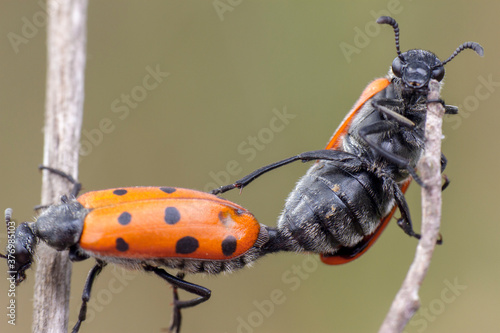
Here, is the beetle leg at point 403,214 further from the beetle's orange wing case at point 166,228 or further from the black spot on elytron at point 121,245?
the black spot on elytron at point 121,245

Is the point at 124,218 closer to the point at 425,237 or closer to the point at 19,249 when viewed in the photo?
the point at 19,249

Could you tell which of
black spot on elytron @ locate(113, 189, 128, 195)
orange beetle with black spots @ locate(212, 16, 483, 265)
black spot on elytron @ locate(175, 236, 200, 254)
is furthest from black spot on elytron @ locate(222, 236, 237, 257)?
black spot on elytron @ locate(113, 189, 128, 195)

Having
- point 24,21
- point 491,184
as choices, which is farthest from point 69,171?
point 491,184

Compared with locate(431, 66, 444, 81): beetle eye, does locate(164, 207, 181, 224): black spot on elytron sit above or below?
below

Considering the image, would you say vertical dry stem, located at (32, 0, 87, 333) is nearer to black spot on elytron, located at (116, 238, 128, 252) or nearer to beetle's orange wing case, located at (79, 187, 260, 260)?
beetle's orange wing case, located at (79, 187, 260, 260)

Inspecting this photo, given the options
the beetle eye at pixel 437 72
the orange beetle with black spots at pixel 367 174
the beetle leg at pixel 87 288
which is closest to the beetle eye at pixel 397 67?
the orange beetle with black spots at pixel 367 174

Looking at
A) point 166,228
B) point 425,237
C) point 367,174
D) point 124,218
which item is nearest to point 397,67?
point 367,174

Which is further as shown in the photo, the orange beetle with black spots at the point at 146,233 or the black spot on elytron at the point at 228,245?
the black spot on elytron at the point at 228,245
